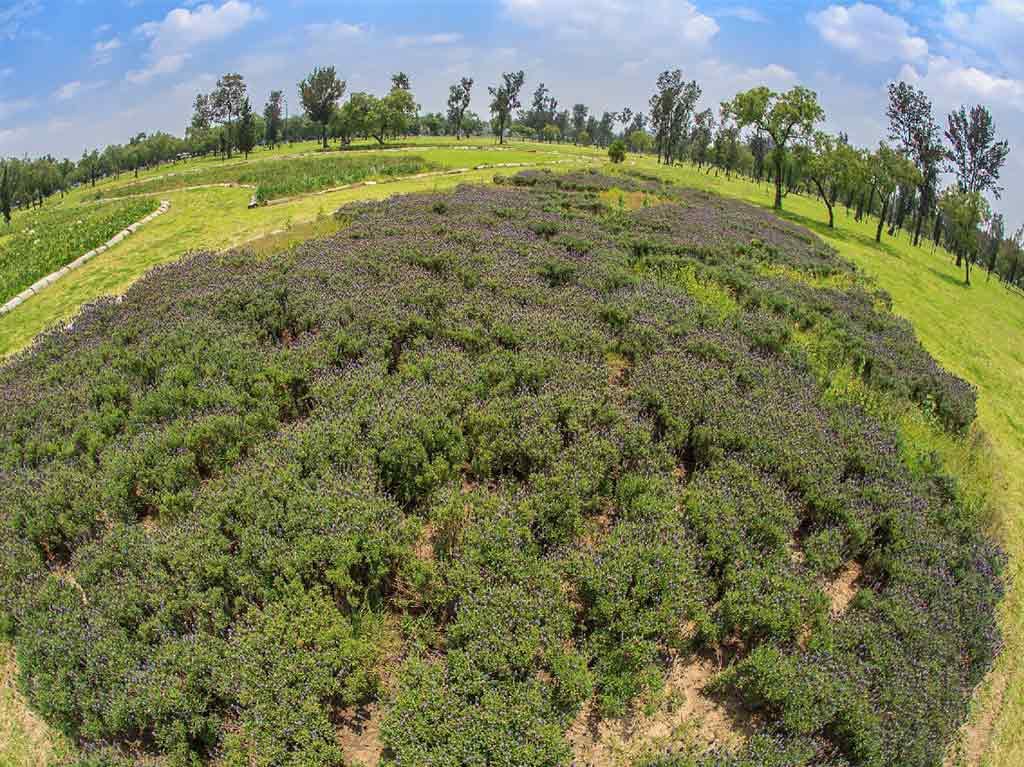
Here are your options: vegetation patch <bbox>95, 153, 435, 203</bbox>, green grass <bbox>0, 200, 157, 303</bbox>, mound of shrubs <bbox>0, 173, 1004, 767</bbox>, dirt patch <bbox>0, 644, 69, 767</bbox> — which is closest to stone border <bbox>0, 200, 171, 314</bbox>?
green grass <bbox>0, 200, 157, 303</bbox>

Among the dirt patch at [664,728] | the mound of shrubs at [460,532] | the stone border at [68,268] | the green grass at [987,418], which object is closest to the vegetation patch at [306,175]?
the stone border at [68,268]

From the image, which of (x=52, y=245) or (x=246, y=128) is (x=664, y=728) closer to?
(x=52, y=245)

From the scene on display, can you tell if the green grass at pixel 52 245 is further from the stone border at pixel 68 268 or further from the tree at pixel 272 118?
the tree at pixel 272 118

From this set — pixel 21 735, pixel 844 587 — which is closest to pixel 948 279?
pixel 844 587

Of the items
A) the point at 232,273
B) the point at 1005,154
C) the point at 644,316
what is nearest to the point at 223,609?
the point at 644,316

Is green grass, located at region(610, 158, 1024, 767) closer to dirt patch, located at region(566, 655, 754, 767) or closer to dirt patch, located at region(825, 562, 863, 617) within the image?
dirt patch, located at region(825, 562, 863, 617)

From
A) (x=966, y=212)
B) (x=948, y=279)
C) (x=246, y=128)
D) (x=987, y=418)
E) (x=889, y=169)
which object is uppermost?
(x=246, y=128)
